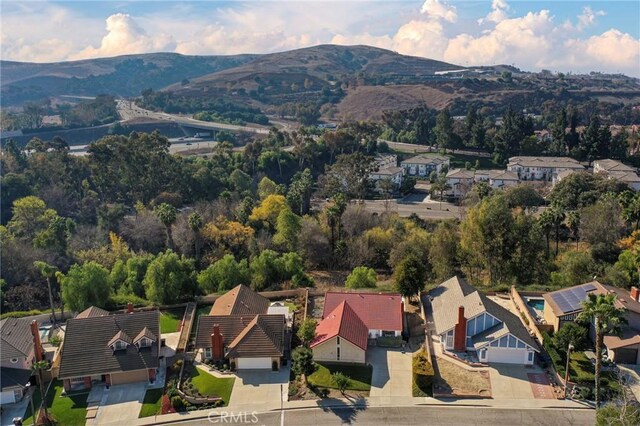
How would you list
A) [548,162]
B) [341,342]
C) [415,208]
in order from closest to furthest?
[341,342] < [415,208] < [548,162]

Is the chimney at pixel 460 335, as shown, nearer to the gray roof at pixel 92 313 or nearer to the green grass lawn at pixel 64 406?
the green grass lawn at pixel 64 406

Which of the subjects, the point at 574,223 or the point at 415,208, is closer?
the point at 574,223

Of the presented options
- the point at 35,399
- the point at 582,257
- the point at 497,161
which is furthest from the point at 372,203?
the point at 35,399

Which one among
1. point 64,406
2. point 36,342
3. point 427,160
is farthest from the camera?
point 427,160

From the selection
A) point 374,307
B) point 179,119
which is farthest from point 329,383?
point 179,119

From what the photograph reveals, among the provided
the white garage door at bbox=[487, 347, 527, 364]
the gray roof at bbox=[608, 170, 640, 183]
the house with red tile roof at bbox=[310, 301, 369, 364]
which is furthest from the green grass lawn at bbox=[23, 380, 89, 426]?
the gray roof at bbox=[608, 170, 640, 183]

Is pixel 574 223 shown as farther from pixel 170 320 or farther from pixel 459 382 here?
pixel 170 320

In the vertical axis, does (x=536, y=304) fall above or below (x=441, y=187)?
below
